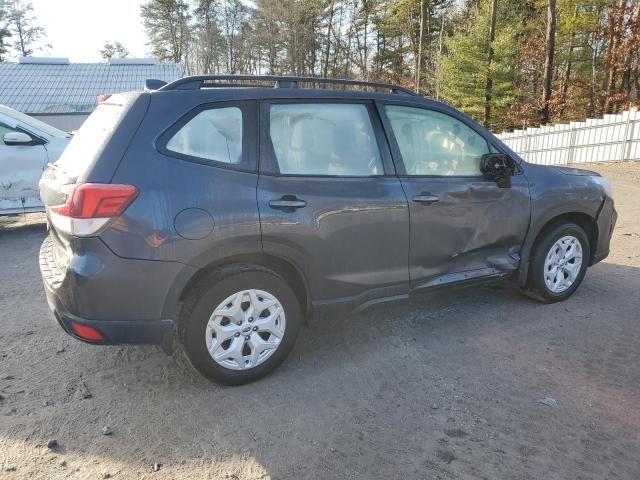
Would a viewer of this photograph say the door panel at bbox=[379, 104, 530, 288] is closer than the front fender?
Yes

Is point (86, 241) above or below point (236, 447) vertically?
above

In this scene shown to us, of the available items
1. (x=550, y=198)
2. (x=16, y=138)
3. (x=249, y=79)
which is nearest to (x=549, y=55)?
(x=550, y=198)

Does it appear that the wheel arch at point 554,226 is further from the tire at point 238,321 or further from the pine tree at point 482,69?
the pine tree at point 482,69

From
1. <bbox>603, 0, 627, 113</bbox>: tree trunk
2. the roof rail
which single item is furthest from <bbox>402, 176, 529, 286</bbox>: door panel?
<bbox>603, 0, 627, 113</bbox>: tree trunk

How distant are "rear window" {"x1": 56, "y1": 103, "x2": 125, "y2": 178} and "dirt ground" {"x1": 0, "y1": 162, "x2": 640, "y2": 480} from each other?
1.36m

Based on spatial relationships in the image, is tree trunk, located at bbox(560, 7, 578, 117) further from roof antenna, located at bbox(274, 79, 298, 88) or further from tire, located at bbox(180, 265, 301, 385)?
tire, located at bbox(180, 265, 301, 385)

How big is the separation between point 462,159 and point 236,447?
261 cm

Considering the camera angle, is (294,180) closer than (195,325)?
No

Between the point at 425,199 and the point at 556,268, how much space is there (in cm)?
166

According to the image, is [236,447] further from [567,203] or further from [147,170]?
[567,203]

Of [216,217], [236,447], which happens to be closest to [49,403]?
[236,447]

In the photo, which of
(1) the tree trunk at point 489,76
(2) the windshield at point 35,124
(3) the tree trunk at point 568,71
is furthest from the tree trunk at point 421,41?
(2) the windshield at point 35,124

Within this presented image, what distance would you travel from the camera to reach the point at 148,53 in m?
50.5

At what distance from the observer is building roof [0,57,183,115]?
70.9 feet
